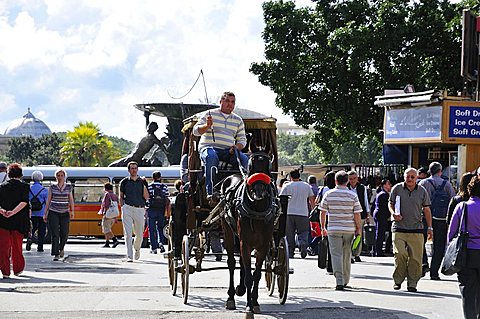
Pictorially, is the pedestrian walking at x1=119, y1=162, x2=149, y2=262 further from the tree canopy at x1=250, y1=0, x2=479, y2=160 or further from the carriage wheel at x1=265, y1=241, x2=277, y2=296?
the tree canopy at x1=250, y1=0, x2=479, y2=160

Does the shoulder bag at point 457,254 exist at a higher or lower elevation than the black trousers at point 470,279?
higher

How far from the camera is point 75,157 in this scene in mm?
81875

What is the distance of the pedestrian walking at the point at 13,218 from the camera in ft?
52.9

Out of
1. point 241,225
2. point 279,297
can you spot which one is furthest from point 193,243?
point 241,225

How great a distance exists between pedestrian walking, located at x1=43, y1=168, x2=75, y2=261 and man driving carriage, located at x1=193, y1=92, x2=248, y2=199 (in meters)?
7.01

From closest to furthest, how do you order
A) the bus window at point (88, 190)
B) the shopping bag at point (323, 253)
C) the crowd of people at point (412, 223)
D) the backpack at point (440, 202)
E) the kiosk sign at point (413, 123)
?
the crowd of people at point (412, 223), the backpack at point (440, 202), the shopping bag at point (323, 253), the kiosk sign at point (413, 123), the bus window at point (88, 190)

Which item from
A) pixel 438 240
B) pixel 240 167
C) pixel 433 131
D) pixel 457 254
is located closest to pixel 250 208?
pixel 240 167

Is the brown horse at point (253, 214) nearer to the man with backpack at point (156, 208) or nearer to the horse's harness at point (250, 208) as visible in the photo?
the horse's harness at point (250, 208)

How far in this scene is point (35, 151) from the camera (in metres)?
109

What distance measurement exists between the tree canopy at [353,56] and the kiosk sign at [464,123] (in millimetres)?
12254

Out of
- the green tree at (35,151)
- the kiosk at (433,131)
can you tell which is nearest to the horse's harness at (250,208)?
the kiosk at (433,131)

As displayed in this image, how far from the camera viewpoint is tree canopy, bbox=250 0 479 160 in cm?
3903

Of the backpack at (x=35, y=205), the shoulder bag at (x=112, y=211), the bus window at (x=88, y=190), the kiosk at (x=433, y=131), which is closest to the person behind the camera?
the backpack at (x=35, y=205)

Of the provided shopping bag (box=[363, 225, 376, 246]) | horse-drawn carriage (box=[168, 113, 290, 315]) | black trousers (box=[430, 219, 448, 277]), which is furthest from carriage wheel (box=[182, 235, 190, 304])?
shopping bag (box=[363, 225, 376, 246])
